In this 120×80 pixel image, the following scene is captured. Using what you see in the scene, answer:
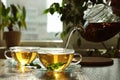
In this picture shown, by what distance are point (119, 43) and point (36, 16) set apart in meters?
0.79

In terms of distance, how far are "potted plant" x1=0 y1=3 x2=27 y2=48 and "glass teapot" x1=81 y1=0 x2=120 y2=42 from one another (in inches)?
54.5

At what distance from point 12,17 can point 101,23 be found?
1.55 m

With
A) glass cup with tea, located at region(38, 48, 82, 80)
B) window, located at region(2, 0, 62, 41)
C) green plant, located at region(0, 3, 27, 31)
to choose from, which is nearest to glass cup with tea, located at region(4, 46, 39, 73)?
glass cup with tea, located at region(38, 48, 82, 80)

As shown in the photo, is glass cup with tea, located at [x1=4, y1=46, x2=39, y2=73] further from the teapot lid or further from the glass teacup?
the teapot lid

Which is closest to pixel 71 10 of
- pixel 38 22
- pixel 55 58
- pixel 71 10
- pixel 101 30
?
pixel 71 10

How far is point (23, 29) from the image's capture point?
257 centimetres

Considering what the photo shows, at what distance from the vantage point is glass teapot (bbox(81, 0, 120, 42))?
0.83m

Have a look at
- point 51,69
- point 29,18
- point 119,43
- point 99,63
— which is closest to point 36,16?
point 29,18

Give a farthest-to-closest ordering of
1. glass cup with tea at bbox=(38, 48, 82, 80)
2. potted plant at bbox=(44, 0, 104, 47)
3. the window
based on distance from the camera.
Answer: the window
potted plant at bbox=(44, 0, 104, 47)
glass cup with tea at bbox=(38, 48, 82, 80)

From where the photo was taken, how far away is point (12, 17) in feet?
7.51

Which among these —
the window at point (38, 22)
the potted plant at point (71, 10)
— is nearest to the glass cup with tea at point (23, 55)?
the potted plant at point (71, 10)

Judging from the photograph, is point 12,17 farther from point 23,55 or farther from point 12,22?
point 23,55

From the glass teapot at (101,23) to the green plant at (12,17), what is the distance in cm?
146

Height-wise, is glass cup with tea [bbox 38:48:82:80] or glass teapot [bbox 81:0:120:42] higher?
glass teapot [bbox 81:0:120:42]
